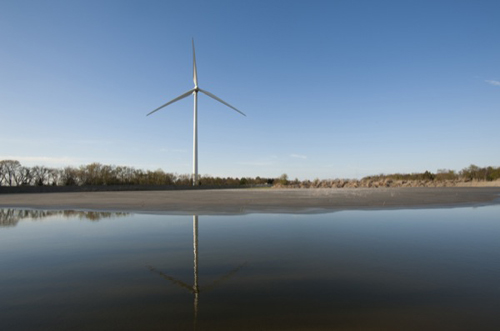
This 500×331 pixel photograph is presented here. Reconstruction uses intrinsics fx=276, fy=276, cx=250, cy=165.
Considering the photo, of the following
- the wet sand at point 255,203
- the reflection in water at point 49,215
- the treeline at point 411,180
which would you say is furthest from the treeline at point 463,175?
the reflection in water at point 49,215

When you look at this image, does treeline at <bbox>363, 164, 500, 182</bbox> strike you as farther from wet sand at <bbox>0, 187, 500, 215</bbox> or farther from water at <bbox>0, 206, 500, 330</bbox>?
water at <bbox>0, 206, 500, 330</bbox>

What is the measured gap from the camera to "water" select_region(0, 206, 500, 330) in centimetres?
329

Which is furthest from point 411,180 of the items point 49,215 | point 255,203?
point 49,215

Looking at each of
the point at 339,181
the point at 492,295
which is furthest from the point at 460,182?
the point at 492,295

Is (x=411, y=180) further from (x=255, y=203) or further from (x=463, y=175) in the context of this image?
(x=255, y=203)

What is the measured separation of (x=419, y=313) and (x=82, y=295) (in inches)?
183

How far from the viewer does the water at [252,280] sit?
329 cm

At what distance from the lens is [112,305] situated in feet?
12.2

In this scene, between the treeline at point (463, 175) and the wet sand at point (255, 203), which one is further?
the treeline at point (463, 175)

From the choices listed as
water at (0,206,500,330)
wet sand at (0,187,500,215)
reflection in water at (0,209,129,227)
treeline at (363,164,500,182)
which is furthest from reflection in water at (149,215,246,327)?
treeline at (363,164,500,182)

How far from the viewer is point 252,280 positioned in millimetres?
4602

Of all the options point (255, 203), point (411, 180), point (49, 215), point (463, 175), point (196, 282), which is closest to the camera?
point (196, 282)

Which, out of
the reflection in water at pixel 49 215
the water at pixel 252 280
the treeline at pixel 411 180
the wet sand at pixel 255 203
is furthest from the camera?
the treeline at pixel 411 180

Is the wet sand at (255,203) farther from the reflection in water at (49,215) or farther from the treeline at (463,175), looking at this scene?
the treeline at (463,175)
